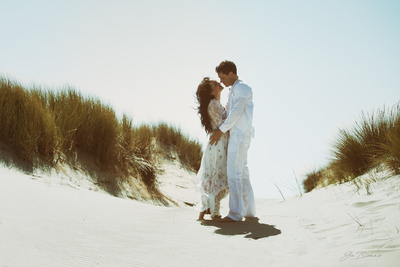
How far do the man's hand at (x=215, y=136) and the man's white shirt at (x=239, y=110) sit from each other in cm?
8

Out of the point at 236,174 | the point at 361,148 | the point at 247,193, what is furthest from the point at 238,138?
the point at 361,148

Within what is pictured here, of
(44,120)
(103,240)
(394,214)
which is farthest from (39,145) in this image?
(394,214)

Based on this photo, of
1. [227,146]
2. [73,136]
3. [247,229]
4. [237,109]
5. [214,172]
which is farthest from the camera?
[73,136]

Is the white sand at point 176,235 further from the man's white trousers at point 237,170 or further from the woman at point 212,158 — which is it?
the woman at point 212,158

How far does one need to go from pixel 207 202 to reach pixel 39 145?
2.68 m

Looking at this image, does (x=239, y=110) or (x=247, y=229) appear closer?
(x=247, y=229)

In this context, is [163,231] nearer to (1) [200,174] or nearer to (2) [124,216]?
(2) [124,216]

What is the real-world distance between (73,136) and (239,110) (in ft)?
10.4

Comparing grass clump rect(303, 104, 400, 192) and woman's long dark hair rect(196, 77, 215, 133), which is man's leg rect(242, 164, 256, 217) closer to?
woman's long dark hair rect(196, 77, 215, 133)

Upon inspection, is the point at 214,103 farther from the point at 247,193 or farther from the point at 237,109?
the point at 247,193

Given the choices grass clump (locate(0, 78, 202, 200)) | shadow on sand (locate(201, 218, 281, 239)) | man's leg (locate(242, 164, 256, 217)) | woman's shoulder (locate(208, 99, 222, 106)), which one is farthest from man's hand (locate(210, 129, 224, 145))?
grass clump (locate(0, 78, 202, 200))

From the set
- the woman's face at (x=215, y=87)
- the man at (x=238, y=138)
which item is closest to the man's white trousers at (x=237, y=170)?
the man at (x=238, y=138)

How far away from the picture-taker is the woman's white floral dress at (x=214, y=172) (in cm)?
356

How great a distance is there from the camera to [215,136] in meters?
3.51
